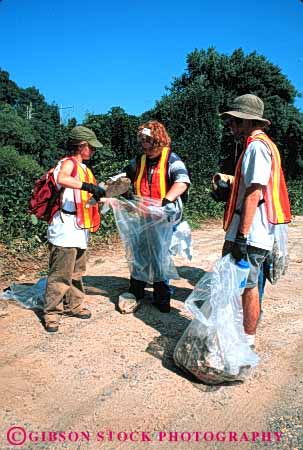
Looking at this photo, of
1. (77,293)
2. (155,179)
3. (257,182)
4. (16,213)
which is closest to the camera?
(257,182)

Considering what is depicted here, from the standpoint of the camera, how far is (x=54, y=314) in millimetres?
3723

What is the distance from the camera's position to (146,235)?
3.98m

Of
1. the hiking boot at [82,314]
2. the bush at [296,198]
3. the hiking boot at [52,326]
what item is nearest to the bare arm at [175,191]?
the hiking boot at [82,314]

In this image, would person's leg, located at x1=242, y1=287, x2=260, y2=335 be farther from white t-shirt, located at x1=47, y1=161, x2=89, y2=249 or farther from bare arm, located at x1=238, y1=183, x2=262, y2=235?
white t-shirt, located at x1=47, y1=161, x2=89, y2=249

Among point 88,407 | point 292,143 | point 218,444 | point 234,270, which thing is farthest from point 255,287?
point 292,143

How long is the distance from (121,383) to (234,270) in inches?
41.8

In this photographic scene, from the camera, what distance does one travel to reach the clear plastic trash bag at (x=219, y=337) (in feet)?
9.27

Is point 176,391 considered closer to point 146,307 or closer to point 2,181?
point 146,307

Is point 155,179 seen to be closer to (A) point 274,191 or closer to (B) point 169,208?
(B) point 169,208

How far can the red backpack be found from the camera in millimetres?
3572

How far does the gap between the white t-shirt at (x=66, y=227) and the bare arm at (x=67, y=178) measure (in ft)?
0.26

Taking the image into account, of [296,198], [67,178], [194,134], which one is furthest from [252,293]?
[296,198]

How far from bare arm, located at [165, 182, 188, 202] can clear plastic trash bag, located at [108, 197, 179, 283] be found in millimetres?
158

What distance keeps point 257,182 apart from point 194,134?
11116mm
